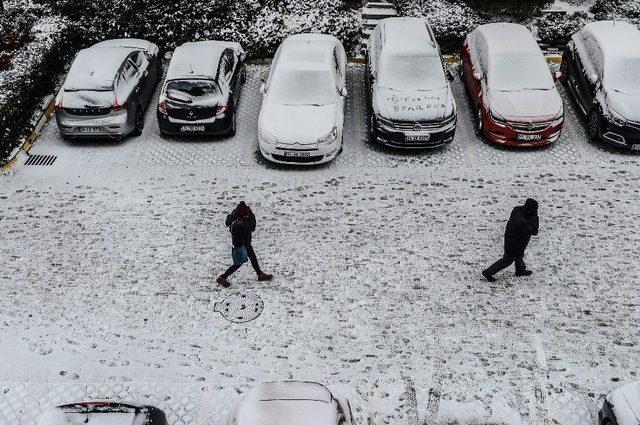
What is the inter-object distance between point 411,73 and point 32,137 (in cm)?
809

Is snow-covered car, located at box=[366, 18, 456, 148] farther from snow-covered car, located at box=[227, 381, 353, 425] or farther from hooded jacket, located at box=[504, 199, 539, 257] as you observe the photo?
snow-covered car, located at box=[227, 381, 353, 425]

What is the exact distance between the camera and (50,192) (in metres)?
11.5

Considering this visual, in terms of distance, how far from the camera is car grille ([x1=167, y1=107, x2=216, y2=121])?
12.5 meters

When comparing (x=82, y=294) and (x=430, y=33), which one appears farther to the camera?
(x=430, y=33)

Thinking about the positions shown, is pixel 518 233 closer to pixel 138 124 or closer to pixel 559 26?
pixel 138 124

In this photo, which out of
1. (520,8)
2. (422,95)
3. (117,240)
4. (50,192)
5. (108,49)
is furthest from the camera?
(520,8)

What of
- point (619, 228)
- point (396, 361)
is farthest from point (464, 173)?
point (396, 361)

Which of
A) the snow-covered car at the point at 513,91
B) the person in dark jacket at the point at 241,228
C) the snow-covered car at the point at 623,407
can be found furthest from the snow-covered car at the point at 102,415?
the snow-covered car at the point at 513,91

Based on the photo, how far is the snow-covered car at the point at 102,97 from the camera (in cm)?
1230

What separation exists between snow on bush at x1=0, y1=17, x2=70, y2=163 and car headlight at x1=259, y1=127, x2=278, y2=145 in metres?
5.10

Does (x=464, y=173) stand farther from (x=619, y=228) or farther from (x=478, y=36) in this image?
(x=478, y=36)

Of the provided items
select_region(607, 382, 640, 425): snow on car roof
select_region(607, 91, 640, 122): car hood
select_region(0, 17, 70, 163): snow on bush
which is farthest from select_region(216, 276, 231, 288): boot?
select_region(607, 91, 640, 122): car hood

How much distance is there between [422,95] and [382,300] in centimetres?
501

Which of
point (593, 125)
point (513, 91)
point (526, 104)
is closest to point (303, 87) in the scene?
point (513, 91)
